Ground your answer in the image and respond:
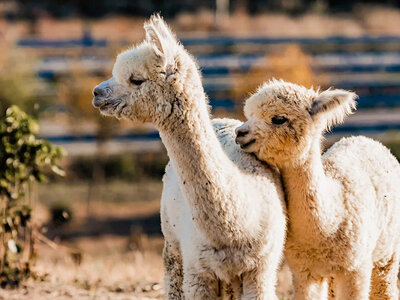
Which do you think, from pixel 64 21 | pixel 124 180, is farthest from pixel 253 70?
pixel 64 21

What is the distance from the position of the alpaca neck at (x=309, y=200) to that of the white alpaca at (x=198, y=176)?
1.00 ft

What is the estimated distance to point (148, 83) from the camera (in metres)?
5.65

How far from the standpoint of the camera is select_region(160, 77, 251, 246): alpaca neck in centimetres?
568

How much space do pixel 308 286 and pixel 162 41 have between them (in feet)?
7.43

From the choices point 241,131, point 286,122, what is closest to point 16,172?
point 241,131

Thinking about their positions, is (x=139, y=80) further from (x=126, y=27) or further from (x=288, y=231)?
(x=126, y=27)

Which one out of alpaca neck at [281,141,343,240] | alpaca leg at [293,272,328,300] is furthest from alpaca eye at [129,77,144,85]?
alpaca leg at [293,272,328,300]

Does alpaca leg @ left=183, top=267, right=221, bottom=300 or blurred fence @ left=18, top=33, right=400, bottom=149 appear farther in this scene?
blurred fence @ left=18, top=33, right=400, bottom=149

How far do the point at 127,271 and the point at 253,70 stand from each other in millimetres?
21983

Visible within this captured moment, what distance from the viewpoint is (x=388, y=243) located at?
274 inches

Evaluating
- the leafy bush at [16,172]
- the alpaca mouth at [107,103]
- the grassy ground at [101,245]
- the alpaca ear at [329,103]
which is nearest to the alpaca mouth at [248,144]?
the alpaca ear at [329,103]

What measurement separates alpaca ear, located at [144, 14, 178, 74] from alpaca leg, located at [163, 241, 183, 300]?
5.91ft

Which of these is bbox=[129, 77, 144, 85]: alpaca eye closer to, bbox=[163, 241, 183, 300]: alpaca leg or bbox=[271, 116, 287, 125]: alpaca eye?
bbox=[271, 116, 287, 125]: alpaca eye

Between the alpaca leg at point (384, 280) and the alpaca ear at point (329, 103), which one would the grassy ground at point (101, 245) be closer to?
the alpaca leg at point (384, 280)
